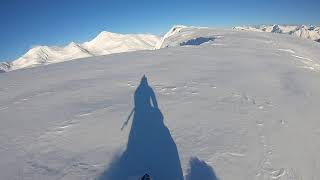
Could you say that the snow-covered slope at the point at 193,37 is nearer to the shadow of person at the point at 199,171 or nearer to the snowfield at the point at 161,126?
the snowfield at the point at 161,126

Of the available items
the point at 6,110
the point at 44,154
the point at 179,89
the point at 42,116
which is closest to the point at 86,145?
the point at 44,154

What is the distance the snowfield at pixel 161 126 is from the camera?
8.34 m

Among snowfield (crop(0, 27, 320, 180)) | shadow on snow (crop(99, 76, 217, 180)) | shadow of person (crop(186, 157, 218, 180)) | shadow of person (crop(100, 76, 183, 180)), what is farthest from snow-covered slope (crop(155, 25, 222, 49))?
shadow of person (crop(186, 157, 218, 180))

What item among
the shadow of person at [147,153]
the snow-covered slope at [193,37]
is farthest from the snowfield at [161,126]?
the snow-covered slope at [193,37]

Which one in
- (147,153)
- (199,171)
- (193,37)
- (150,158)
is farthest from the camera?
(193,37)

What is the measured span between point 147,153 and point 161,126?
1.60m

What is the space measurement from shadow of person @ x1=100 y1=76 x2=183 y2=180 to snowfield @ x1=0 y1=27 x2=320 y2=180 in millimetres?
28

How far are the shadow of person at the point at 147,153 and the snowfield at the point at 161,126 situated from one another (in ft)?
0.09

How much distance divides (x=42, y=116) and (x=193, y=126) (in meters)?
5.21

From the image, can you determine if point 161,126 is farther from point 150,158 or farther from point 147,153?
point 150,158

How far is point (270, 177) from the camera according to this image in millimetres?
8266

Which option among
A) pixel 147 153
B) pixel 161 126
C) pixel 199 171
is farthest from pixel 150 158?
pixel 161 126

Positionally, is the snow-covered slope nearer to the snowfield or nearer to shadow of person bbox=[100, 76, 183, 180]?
the snowfield

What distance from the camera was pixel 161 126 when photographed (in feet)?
33.8
